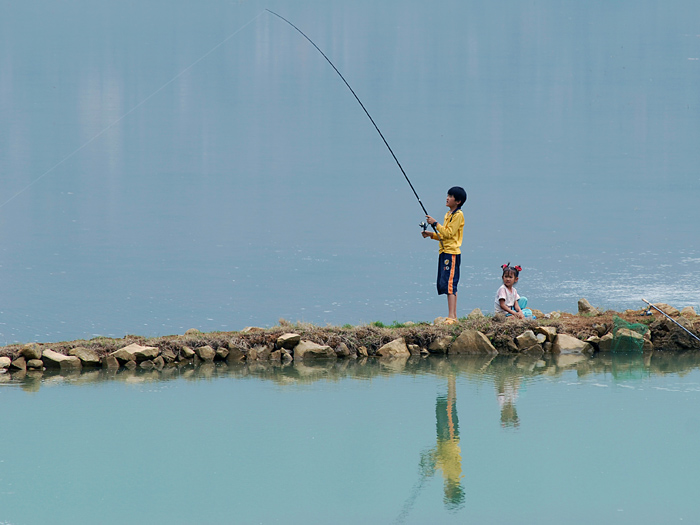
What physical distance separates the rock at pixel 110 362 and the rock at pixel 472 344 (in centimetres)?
287

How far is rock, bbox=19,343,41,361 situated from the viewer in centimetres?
945

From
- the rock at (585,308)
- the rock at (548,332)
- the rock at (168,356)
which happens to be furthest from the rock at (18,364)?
the rock at (585,308)

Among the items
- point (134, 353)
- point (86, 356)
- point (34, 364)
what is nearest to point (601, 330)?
point (134, 353)

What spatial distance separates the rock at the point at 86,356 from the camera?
9508 mm

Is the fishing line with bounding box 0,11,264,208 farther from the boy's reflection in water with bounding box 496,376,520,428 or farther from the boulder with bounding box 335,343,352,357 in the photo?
the boy's reflection in water with bounding box 496,376,520,428

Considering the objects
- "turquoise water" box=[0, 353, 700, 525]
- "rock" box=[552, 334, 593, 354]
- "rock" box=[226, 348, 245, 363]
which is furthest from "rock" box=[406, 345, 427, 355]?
"rock" box=[226, 348, 245, 363]

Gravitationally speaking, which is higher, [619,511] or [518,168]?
[518,168]

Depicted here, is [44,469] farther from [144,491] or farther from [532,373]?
[532,373]

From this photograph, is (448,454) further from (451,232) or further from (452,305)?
(451,232)

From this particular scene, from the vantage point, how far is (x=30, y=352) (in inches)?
372

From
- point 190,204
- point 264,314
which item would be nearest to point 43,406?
point 264,314

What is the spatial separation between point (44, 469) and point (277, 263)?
267 inches

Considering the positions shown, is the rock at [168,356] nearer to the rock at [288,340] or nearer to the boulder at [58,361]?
the boulder at [58,361]

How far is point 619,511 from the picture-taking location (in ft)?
21.2
